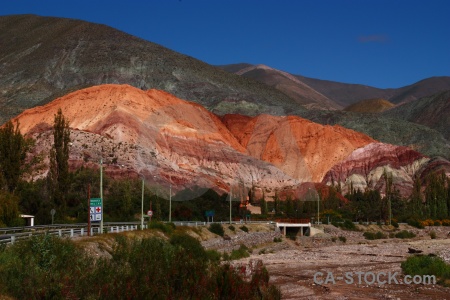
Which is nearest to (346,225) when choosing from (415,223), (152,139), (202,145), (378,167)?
(415,223)

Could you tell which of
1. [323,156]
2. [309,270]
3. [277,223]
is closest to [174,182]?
[277,223]

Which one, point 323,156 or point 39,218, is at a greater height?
point 323,156

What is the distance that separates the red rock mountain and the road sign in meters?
74.4

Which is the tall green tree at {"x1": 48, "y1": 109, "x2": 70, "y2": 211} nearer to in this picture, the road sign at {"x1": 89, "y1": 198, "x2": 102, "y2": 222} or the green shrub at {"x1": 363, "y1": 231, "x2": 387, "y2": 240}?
the road sign at {"x1": 89, "y1": 198, "x2": 102, "y2": 222}

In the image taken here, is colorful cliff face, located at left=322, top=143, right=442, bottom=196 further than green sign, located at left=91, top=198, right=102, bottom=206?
Yes

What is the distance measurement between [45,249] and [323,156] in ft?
493

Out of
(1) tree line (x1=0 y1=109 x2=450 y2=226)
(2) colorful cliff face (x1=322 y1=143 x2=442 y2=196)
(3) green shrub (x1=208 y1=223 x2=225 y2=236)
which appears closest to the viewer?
(1) tree line (x1=0 y1=109 x2=450 y2=226)

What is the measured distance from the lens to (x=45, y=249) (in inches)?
1025

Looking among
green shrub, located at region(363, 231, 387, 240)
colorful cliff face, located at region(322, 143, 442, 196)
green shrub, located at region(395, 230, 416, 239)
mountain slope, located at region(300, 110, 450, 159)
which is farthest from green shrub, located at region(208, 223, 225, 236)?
mountain slope, located at region(300, 110, 450, 159)

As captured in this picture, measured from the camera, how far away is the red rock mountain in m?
126

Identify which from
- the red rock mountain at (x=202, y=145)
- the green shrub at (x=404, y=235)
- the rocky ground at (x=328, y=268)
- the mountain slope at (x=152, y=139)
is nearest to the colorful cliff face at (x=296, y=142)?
the red rock mountain at (x=202, y=145)

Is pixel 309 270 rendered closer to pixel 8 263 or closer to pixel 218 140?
pixel 8 263

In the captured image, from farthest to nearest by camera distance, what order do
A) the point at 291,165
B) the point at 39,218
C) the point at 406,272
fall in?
the point at 291,165 < the point at 39,218 < the point at 406,272

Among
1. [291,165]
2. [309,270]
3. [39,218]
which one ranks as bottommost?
[309,270]
